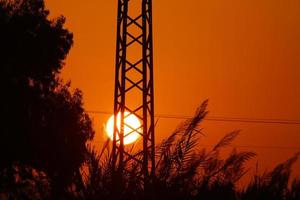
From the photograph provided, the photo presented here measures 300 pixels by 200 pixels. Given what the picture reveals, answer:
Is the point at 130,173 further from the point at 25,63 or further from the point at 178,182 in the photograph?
the point at 25,63

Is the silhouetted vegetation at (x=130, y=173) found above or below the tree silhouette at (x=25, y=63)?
below

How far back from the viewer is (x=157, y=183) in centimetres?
217

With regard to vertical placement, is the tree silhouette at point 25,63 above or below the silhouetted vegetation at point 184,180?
above

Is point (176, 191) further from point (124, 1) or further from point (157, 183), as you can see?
point (124, 1)

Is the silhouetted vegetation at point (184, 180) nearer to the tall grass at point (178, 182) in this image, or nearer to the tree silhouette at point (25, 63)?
the tall grass at point (178, 182)

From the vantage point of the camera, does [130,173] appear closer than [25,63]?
Yes

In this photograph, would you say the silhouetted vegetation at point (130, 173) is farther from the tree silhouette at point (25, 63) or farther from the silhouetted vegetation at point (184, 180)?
the tree silhouette at point (25, 63)

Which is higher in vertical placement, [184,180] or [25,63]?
[25,63]

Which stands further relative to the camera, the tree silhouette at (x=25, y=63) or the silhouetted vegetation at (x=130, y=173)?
the tree silhouette at (x=25, y=63)

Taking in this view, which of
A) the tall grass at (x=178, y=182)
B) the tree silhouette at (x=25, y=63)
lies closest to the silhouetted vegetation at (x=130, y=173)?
the tall grass at (x=178, y=182)

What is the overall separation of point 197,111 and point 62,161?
0.66 metres

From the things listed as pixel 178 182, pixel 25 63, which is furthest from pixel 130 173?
pixel 25 63

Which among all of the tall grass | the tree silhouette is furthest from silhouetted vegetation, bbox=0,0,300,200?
the tree silhouette

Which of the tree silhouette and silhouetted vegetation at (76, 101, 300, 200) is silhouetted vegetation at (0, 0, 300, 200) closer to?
silhouetted vegetation at (76, 101, 300, 200)
